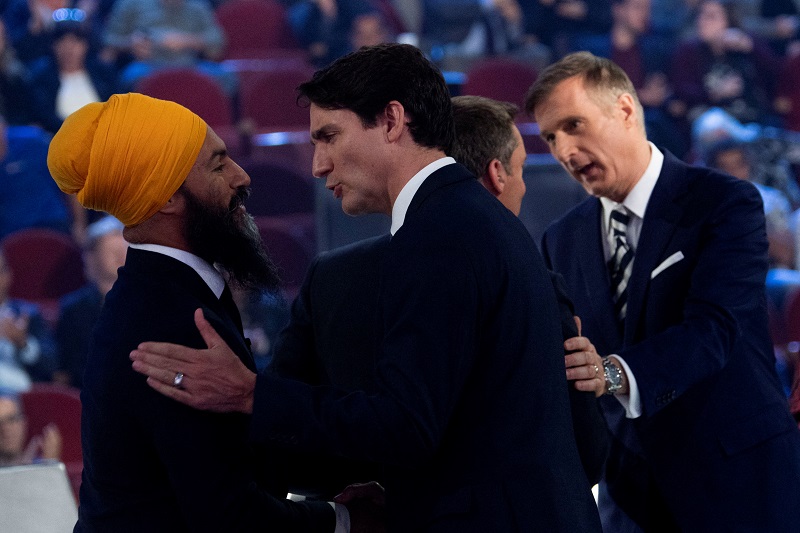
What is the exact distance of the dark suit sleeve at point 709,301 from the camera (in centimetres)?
213

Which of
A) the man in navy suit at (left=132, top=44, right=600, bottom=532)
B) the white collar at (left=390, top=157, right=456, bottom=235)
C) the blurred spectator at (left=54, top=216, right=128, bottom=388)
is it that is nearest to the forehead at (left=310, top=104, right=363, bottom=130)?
the man in navy suit at (left=132, top=44, right=600, bottom=532)

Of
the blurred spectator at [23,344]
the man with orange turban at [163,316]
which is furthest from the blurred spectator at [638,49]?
the man with orange turban at [163,316]

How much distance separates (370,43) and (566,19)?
5.98ft

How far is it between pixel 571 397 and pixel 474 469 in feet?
1.43

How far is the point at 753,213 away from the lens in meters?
2.38

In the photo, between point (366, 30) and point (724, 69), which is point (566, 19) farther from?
point (366, 30)

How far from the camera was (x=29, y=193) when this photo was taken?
21.5ft

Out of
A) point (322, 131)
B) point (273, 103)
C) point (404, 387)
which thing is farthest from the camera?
point (273, 103)

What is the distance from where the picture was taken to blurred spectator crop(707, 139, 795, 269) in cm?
702

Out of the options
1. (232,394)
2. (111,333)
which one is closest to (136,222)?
(111,333)

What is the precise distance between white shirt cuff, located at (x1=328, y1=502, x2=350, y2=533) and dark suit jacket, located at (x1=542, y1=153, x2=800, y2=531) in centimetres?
79

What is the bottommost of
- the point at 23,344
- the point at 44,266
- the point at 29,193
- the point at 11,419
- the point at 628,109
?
the point at 11,419

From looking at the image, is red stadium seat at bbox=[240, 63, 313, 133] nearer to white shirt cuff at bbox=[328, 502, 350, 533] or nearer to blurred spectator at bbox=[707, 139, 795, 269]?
blurred spectator at bbox=[707, 139, 795, 269]

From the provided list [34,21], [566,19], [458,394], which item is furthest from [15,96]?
[458,394]
